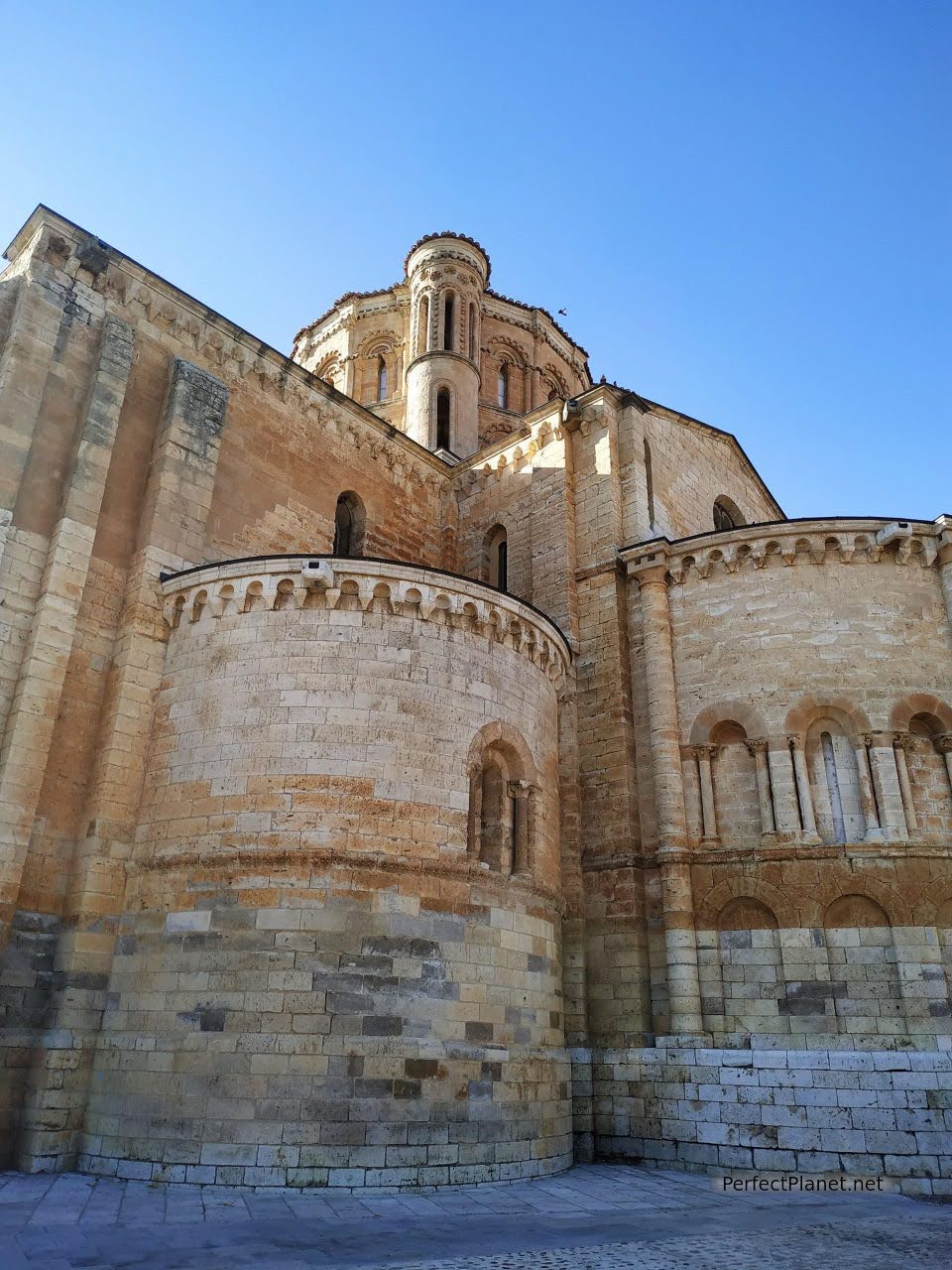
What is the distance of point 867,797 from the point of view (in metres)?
13.1

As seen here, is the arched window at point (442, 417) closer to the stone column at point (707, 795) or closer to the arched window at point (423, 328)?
the arched window at point (423, 328)

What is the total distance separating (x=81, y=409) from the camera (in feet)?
44.4

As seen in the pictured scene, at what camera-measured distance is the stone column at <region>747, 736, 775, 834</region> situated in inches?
529

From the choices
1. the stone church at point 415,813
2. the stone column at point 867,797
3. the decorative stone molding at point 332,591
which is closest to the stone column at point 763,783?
the stone church at point 415,813

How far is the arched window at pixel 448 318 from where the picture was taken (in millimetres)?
24172

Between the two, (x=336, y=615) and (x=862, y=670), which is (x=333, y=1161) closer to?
(x=336, y=615)

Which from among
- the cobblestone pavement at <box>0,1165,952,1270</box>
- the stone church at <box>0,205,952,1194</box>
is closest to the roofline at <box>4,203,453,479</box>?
the stone church at <box>0,205,952,1194</box>

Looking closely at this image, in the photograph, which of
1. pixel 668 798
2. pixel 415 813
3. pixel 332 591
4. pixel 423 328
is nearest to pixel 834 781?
pixel 668 798

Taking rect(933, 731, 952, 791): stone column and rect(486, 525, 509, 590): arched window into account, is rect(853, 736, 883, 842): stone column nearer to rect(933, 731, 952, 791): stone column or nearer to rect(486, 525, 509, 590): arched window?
rect(933, 731, 952, 791): stone column

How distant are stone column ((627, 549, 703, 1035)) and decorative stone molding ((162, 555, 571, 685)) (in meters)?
3.09

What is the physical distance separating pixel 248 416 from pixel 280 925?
8.94 metres

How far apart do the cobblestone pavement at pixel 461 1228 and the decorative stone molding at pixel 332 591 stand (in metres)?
6.70

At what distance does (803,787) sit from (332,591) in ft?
23.8

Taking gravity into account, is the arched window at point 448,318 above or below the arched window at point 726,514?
above
